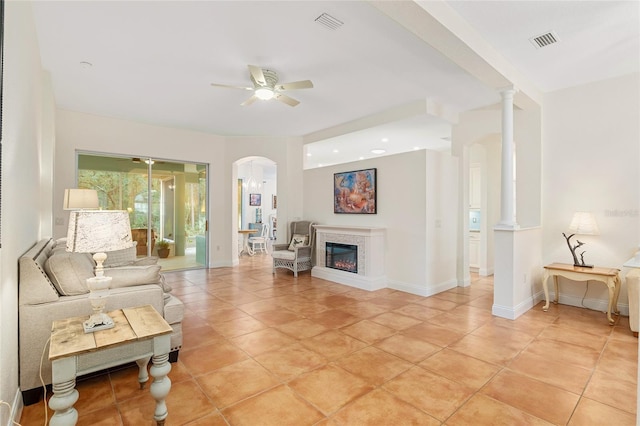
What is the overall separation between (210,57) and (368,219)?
147 inches

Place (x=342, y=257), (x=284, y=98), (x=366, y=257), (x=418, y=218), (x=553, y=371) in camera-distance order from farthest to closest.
Result: (x=342, y=257) → (x=366, y=257) → (x=418, y=218) → (x=284, y=98) → (x=553, y=371)

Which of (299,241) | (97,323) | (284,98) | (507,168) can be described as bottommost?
(97,323)

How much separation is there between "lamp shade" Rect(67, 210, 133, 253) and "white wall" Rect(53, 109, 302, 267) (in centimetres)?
477

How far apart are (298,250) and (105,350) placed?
15.7ft

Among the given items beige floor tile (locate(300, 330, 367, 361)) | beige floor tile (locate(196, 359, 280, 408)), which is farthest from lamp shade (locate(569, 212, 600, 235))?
beige floor tile (locate(196, 359, 280, 408))

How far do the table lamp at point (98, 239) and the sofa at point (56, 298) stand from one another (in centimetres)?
36

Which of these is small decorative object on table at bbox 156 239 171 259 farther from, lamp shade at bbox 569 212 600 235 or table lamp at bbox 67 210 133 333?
lamp shade at bbox 569 212 600 235

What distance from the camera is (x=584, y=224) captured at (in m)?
4.09

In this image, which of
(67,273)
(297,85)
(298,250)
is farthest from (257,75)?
(298,250)

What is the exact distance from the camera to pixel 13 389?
196 centimetres

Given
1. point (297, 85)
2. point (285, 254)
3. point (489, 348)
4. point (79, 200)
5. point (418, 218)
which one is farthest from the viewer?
point (285, 254)

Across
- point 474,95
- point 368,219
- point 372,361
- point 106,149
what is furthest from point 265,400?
point 106,149

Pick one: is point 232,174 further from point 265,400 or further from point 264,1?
point 265,400

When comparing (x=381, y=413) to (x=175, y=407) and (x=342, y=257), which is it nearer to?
(x=175, y=407)
